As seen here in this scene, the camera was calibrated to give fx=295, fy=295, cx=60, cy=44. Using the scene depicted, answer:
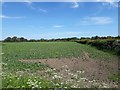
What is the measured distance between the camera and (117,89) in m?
16.1

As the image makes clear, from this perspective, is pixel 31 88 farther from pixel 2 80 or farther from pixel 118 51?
pixel 118 51

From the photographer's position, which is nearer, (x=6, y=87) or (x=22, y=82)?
(x=6, y=87)

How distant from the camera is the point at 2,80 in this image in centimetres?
1416

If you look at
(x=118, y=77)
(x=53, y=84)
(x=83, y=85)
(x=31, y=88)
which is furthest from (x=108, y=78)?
(x=31, y=88)

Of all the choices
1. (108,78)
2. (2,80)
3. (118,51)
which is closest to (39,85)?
(2,80)

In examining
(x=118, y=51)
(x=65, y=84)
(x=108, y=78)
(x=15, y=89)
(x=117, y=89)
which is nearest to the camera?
(x=15, y=89)

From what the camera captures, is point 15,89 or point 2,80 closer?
point 15,89

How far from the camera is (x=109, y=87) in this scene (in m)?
16.2

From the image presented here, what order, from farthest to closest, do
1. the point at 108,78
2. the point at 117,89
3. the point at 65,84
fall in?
the point at 108,78 < the point at 117,89 < the point at 65,84

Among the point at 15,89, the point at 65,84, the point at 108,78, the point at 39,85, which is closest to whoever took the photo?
the point at 15,89

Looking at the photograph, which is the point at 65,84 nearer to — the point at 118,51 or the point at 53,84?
Answer: the point at 53,84

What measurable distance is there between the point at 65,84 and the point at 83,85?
119 centimetres

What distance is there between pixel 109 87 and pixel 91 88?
1.64m

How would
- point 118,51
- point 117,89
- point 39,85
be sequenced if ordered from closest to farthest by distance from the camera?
1. point 39,85
2. point 117,89
3. point 118,51
